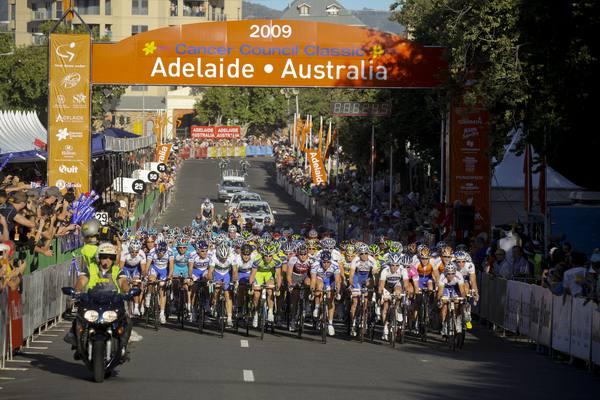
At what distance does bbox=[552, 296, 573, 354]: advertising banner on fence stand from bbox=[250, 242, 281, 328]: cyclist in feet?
16.8

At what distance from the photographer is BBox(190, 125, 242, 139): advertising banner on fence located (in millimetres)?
143250

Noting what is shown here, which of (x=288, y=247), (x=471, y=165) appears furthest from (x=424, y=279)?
(x=471, y=165)

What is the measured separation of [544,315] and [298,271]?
4457 mm

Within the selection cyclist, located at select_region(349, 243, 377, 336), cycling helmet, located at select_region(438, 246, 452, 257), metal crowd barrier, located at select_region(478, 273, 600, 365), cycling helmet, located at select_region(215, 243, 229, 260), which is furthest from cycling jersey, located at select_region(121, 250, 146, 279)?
metal crowd barrier, located at select_region(478, 273, 600, 365)

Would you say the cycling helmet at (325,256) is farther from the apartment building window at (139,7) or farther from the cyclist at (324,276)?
the apartment building window at (139,7)

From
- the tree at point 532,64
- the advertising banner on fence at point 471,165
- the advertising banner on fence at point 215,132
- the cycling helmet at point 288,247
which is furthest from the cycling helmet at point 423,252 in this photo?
the advertising banner on fence at point 215,132

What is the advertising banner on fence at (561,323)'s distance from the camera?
67.8 ft

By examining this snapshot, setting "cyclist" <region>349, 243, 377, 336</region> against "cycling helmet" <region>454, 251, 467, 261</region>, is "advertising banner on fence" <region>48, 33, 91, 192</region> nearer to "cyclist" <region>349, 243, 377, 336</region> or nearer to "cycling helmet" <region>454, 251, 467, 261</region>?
"cyclist" <region>349, 243, 377, 336</region>

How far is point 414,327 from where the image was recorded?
85.6 feet

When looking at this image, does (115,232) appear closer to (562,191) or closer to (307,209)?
(562,191)

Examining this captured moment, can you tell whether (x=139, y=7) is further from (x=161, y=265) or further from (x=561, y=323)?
(x=561, y=323)

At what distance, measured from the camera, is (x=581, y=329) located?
19844mm

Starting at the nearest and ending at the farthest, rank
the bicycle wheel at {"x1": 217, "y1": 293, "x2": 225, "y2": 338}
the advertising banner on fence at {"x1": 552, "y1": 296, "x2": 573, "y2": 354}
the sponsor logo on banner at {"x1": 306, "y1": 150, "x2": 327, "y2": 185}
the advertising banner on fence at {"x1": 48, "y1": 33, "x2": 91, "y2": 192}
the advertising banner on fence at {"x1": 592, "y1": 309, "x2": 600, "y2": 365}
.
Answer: the advertising banner on fence at {"x1": 592, "y1": 309, "x2": 600, "y2": 365} < the advertising banner on fence at {"x1": 552, "y1": 296, "x2": 573, "y2": 354} < the bicycle wheel at {"x1": 217, "y1": 293, "x2": 225, "y2": 338} < the advertising banner on fence at {"x1": 48, "y1": 33, "x2": 91, "y2": 192} < the sponsor logo on banner at {"x1": 306, "y1": 150, "x2": 327, "y2": 185}

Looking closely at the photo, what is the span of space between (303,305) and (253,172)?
300ft
